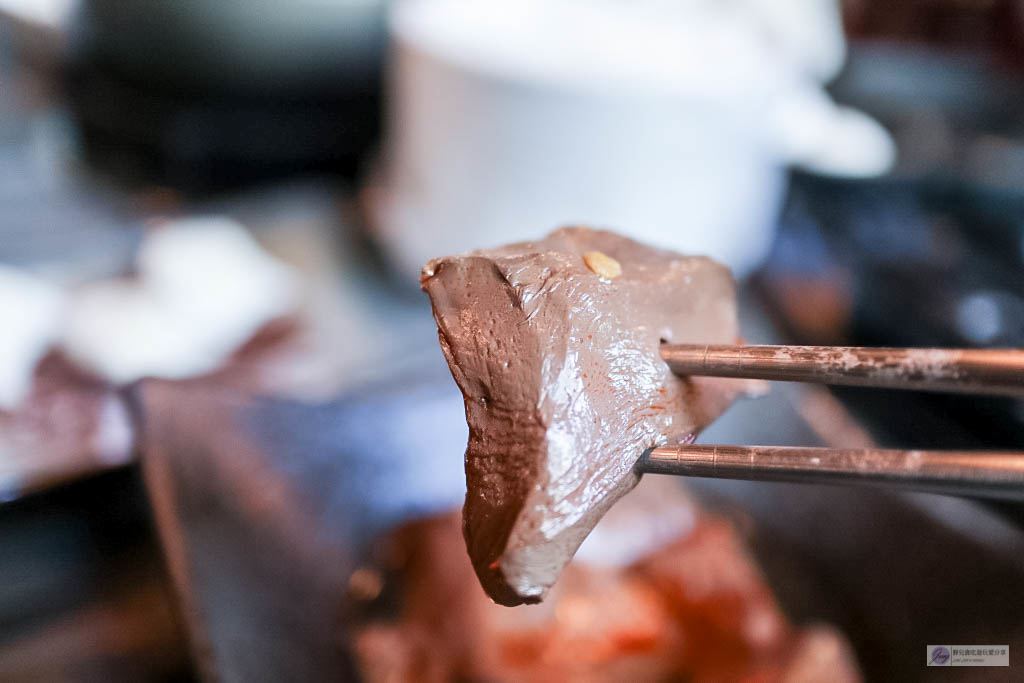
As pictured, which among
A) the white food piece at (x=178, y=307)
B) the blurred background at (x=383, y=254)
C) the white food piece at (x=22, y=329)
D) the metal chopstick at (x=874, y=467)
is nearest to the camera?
the metal chopstick at (x=874, y=467)

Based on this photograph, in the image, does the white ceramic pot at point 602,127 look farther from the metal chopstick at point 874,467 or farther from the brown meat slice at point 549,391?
the metal chopstick at point 874,467

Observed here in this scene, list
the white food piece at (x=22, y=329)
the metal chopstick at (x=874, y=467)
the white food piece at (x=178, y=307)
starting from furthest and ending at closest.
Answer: the white food piece at (x=178, y=307) → the white food piece at (x=22, y=329) → the metal chopstick at (x=874, y=467)

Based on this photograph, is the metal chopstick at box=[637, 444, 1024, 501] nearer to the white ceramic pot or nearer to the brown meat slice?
the brown meat slice

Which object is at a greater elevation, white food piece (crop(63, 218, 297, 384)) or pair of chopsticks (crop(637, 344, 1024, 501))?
pair of chopsticks (crop(637, 344, 1024, 501))

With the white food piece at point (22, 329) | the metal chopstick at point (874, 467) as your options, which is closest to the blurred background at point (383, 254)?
the white food piece at point (22, 329)

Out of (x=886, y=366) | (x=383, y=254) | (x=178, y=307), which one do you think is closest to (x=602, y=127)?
(x=383, y=254)

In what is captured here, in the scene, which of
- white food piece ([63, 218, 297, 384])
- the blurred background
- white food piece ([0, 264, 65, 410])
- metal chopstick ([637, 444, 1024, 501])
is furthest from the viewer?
white food piece ([63, 218, 297, 384])

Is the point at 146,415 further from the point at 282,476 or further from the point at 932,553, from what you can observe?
the point at 932,553

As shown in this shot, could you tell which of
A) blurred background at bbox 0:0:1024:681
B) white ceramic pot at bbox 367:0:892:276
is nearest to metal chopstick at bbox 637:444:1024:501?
blurred background at bbox 0:0:1024:681
